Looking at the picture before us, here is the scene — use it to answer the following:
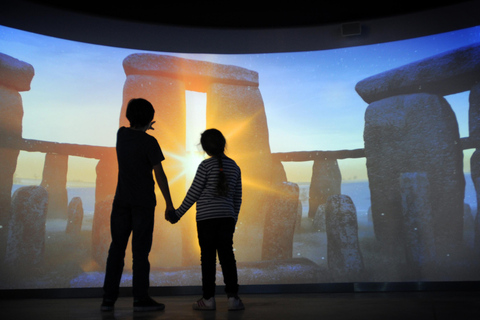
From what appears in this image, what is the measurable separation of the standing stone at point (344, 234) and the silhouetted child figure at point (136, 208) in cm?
211

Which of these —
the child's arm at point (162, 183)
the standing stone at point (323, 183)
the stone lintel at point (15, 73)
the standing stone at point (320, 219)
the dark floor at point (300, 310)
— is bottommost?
the dark floor at point (300, 310)

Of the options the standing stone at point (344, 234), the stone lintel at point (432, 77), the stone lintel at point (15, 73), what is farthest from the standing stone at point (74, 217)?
the stone lintel at point (432, 77)

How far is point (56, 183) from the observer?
3754 millimetres

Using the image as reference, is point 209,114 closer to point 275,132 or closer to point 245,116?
point 245,116

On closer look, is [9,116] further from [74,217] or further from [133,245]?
[133,245]

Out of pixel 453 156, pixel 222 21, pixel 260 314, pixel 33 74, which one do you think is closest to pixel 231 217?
pixel 260 314

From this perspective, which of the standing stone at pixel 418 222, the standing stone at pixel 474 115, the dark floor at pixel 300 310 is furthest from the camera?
the standing stone at pixel 474 115

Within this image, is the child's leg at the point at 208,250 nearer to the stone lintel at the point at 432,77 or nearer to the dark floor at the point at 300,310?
the dark floor at the point at 300,310

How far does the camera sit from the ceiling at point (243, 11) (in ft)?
10.5

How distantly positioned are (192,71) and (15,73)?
5.06 ft

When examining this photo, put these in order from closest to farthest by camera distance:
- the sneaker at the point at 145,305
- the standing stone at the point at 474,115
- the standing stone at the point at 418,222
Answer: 1. the sneaker at the point at 145,305
2. the standing stone at the point at 418,222
3. the standing stone at the point at 474,115

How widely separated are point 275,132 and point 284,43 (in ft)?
2.64

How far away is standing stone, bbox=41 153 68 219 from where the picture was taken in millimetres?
3697

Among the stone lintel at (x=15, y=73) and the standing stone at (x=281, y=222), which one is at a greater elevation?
the stone lintel at (x=15, y=73)
